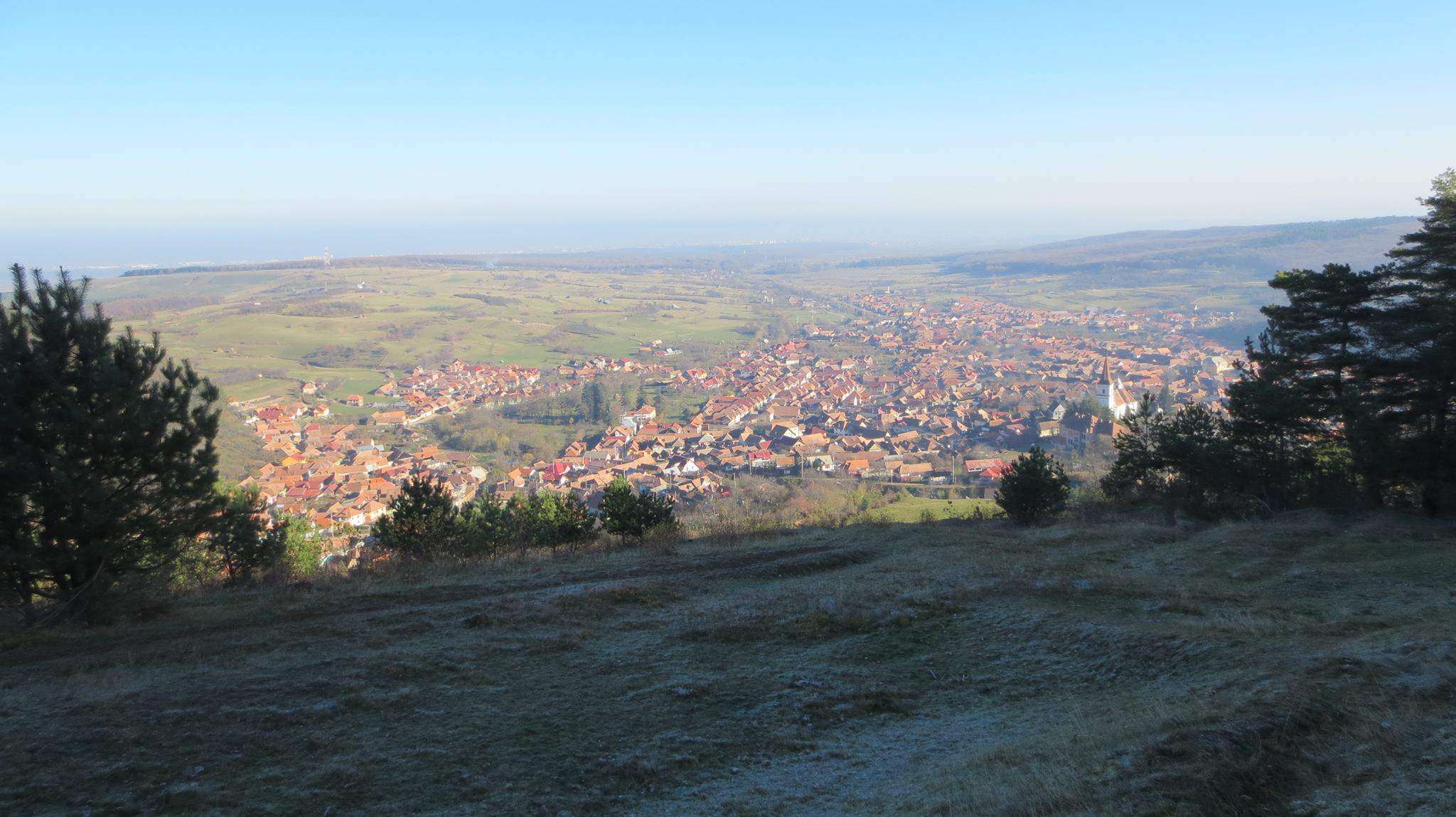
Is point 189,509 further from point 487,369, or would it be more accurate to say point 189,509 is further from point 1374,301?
point 487,369

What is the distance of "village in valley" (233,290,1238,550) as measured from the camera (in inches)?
1542

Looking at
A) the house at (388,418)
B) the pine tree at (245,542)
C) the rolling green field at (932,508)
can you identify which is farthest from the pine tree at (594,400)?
the pine tree at (245,542)

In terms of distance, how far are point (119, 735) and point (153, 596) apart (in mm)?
5640

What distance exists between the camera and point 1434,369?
15.0 m

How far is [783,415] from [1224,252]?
4126 inches

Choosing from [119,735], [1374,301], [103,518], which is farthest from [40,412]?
[1374,301]

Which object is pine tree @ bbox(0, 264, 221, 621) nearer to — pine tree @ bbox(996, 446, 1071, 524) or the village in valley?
the village in valley

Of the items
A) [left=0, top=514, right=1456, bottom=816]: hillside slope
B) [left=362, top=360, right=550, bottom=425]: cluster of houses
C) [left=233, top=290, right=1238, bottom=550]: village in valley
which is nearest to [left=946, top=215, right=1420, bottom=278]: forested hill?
[left=233, top=290, right=1238, bottom=550]: village in valley

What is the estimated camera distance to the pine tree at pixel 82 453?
922cm

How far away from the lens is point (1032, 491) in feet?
62.4

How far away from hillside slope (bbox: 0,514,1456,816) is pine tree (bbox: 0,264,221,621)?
3.50ft

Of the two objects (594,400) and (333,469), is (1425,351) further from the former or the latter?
(594,400)

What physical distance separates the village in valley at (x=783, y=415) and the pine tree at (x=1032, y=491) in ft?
22.4

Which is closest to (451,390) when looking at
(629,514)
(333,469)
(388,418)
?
(388,418)
